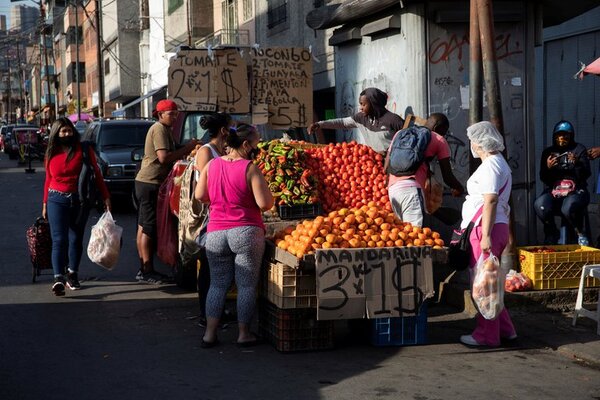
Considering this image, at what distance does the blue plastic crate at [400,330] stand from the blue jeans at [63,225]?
3.95m

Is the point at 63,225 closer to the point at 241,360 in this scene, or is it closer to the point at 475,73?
the point at 241,360

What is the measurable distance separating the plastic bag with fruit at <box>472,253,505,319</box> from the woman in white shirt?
0.42ft

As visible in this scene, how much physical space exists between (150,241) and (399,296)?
392 cm

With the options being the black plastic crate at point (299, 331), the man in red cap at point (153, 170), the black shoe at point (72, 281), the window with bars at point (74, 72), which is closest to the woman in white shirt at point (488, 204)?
the black plastic crate at point (299, 331)

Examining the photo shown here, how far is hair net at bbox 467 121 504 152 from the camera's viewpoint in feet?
22.7

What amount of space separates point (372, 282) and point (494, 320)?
108cm

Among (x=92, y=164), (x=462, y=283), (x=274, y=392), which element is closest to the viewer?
(x=274, y=392)

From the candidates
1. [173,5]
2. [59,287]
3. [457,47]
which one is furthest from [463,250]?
[173,5]

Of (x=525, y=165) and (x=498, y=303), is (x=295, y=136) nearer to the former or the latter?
(x=525, y=165)

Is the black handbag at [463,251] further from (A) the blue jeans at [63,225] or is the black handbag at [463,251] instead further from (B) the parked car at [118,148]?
(B) the parked car at [118,148]

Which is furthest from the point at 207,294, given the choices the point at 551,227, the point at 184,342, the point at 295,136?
the point at 295,136

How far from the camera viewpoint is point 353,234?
277 inches

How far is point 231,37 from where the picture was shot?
29047mm

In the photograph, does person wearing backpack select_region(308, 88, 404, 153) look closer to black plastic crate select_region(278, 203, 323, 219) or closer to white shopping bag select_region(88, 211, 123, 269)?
black plastic crate select_region(278, 203, 323, 219)
